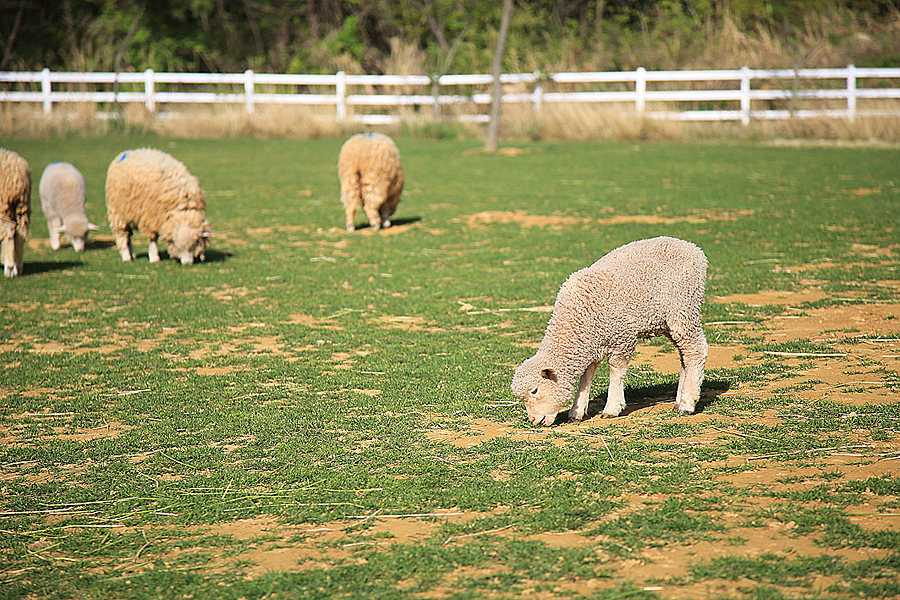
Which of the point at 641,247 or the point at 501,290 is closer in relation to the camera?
the point at 641,247

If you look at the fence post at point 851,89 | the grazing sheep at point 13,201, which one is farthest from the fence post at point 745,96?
the grazing sheep at point 13,201

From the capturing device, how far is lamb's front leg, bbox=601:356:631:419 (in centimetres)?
475

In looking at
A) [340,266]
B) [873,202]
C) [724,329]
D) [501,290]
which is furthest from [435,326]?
[873,202]

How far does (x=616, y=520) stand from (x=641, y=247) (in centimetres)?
175

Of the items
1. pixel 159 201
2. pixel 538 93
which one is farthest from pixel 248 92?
pixel 159 201

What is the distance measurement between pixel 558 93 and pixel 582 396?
22.8 meters

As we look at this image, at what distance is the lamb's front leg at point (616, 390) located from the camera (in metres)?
4.75

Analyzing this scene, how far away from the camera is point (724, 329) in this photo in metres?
6.65

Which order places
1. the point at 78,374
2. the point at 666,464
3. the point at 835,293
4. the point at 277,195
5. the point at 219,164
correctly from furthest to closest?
1. the point at 219,164
2. the point at 277,195
3. the point at 835,293
4. the point at 78,374
5. the point at 666,464

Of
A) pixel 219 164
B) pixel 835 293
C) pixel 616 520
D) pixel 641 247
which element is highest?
pixel 219 164

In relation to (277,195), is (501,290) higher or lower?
lower

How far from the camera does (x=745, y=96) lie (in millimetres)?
24406

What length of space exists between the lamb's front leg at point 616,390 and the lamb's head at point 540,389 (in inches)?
11.0

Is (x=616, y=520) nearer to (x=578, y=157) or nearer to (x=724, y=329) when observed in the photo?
(x=724, y=329)
